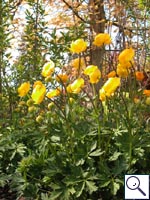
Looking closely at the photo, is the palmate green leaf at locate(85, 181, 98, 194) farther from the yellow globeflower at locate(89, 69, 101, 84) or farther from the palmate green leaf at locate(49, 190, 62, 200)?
the yellow globeflower at locate(89, 69, 101, 84)

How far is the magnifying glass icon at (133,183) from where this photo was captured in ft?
5.41

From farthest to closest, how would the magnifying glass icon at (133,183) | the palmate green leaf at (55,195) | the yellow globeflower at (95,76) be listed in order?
the yellow globeflower at (95,76) < the palmate green leaf at (55,195) < the magnifying glass icon at (133,183)

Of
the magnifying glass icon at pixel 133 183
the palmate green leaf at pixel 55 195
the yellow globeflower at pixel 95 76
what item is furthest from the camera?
the yellow globeflower at pixel 95 76

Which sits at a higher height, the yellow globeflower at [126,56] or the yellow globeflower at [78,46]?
the yellow globeflower at [78,46]

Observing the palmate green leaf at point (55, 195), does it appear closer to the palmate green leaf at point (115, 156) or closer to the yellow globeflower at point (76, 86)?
the palmate green leaf at point (115, 156)

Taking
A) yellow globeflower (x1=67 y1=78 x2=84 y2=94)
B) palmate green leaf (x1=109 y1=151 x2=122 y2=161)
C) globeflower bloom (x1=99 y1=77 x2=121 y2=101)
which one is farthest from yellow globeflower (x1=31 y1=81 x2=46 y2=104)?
palmate green leaf (x1=109 y1=151 x2=122 y2=161)

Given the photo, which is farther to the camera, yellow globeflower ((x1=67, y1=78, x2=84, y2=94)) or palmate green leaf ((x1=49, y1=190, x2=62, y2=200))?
yellow globeflower ((x1=67, y1=78, x2=84, y2=94))

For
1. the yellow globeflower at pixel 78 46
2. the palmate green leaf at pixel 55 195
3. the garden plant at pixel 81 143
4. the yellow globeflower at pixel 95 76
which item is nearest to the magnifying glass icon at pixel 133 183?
the garden plant at pixel 81 143

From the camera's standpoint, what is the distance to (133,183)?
1.70m

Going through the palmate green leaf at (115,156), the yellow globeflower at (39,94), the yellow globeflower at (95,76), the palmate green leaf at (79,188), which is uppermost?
the yellow globeflower at (95,76)

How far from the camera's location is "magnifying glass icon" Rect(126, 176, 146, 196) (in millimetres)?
1649

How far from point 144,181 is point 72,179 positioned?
12.0 inches

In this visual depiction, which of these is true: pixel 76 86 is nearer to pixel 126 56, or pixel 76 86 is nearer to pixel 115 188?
pixel 126 56

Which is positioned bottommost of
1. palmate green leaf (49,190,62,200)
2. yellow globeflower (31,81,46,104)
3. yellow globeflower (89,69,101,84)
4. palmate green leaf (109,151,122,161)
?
palmate green leaf (49,190,62,200)
